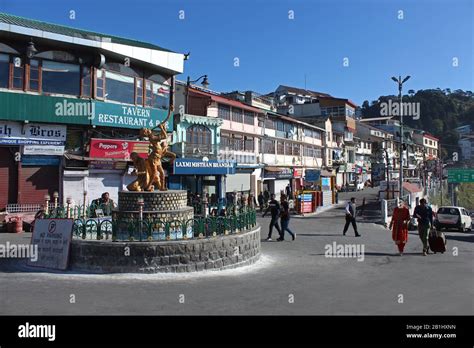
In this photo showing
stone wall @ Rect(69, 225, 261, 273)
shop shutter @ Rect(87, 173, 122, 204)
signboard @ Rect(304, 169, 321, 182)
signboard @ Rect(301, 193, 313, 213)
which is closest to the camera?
stone wall @ Rect(69, 225, 261, 273)

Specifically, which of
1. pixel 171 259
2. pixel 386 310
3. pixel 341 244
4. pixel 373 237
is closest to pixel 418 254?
pixel 341 244

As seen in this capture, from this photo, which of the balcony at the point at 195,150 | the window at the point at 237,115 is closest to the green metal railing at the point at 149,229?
the balcony at the point at 195,150

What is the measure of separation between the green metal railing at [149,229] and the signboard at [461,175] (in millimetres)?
37114

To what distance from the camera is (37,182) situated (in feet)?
70.4

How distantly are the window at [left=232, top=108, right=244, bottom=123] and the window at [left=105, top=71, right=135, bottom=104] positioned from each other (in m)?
11.2

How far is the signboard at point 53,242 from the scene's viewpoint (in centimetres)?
1096

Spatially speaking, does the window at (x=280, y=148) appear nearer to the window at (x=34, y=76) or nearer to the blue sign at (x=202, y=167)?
the blue sign at (x=202, y=167)

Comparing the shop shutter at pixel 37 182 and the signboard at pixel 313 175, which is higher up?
the signboard at pixel 313 175

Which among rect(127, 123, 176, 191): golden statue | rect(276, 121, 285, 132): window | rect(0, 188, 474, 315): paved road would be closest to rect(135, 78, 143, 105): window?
rect(127, 123, 176, 191): golden statue

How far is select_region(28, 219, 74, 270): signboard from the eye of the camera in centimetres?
1096

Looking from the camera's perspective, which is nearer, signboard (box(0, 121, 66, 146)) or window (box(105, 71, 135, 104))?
signboard (box(0, 121, 66, 146))

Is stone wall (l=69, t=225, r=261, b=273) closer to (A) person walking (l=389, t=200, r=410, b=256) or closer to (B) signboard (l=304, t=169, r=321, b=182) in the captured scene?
(A) person walking (l=389, t=200, r=410, b=256)

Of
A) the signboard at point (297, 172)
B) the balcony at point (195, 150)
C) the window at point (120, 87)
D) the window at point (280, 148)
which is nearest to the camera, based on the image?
the window at point (120, 87)

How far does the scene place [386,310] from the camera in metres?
7.50
